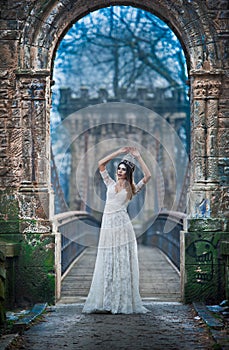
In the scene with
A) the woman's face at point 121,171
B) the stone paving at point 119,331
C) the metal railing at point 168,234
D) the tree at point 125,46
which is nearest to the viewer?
the stone paving at point 119,331

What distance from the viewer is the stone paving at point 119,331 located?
21.0 feet

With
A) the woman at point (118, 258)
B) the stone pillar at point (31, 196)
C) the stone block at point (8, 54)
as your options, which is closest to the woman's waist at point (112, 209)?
the woman at point (118, 258)

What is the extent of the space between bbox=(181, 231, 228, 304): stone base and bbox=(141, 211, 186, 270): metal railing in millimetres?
2537

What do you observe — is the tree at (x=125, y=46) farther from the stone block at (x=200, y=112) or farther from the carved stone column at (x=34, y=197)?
the carved stone column at (x=34, y=197)

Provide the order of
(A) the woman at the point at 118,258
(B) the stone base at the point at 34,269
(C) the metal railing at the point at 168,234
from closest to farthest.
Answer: (A) the woman at the point at 118,258 → (B) the stone base at the point at 34,269 → (C) the metal railing at the point at 168,234

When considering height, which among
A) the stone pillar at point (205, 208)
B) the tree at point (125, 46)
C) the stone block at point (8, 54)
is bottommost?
the stone pillar at point (205, 208)

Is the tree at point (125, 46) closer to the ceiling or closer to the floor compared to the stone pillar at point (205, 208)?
closer to the ceiling

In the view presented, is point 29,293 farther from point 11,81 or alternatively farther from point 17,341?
point 11,81

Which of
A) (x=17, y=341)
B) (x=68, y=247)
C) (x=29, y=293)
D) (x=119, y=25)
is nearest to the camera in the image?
(x=17, y=341)

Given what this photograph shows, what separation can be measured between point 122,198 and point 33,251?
1380 mm

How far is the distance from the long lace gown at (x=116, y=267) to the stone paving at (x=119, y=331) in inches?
7.5

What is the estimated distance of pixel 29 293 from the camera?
8.63 metres

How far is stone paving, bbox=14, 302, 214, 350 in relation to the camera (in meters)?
6.39

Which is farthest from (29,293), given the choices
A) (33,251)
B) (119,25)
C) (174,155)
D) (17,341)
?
(174,155)
